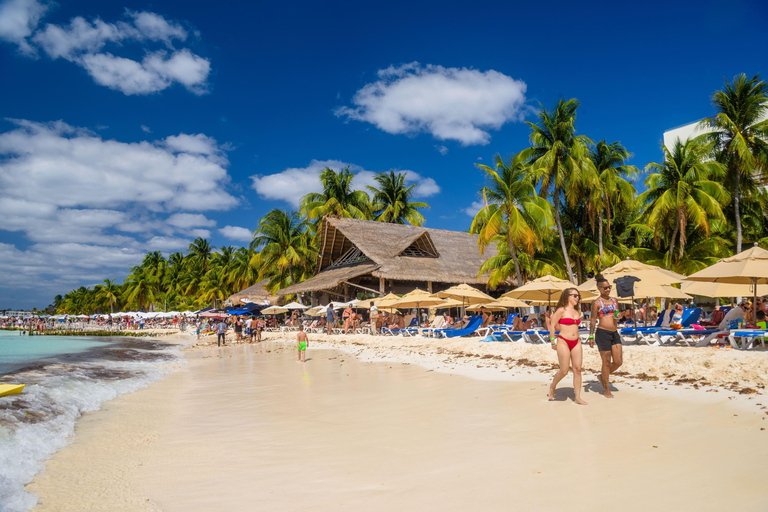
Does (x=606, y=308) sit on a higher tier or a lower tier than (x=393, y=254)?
lower

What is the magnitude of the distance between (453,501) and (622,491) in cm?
105

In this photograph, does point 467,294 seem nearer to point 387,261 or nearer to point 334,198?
point 387,261

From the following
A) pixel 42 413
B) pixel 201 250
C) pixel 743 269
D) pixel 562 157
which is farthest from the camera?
pixel 201 250

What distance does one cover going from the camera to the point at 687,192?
2070 cm

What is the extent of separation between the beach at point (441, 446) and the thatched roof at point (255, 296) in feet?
94.4

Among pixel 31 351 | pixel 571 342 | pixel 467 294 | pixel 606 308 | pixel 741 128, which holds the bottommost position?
pixel 31 351

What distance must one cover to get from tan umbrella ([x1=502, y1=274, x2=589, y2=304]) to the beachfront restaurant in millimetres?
10986

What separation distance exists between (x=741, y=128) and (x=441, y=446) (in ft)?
71.1

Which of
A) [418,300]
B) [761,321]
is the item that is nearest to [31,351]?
[418,300]

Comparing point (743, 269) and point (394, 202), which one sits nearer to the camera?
point (743, 269)

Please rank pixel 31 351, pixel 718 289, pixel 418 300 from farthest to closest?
pixel 31 351 → pixel 418 300 → pixel 718 289

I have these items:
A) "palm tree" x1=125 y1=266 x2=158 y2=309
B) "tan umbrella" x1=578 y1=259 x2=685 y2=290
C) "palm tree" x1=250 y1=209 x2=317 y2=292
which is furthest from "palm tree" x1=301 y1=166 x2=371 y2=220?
"palm tree" x1=125 y1=266 x2=158 y2=309

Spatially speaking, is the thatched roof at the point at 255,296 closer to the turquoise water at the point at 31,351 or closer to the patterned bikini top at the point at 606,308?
the turquoise water at the point at 31,351

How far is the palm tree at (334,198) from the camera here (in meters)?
35.2
